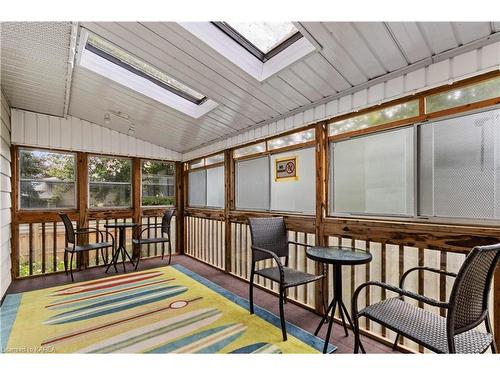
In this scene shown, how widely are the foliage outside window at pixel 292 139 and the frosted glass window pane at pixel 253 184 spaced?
0.23 metres

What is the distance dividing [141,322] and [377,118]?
3165 millimetres

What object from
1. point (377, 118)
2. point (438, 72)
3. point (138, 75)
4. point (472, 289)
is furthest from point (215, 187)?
point (472, 289)

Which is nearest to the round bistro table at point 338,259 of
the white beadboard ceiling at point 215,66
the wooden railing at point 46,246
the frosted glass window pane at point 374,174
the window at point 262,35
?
the frosted glass window pane at point 374,174

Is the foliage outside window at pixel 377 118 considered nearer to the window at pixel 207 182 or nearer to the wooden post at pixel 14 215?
the window at pixel 207 182

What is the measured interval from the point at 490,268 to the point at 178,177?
5484mm

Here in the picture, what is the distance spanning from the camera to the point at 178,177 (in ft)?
19.5

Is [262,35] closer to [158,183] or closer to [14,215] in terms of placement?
[158,183]

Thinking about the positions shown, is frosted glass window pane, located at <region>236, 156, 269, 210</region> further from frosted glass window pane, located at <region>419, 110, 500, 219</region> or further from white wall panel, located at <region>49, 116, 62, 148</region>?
white wall panel, located at <region>49, 116, 62, 148</region>

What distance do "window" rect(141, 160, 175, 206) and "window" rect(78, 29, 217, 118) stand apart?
7.55 feet

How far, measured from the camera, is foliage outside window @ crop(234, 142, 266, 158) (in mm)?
3784

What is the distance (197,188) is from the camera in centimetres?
549

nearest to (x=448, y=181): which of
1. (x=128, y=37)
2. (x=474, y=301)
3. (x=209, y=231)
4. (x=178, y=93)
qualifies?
(x=474, y=301)

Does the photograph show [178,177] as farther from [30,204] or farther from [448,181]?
[448,181]

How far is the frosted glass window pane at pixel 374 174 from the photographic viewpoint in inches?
86.9
